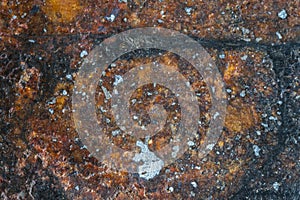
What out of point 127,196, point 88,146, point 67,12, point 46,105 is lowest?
point 127,196

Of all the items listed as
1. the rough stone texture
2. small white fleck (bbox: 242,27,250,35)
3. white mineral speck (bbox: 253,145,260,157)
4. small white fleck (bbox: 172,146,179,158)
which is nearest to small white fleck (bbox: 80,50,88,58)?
the rough stone texture

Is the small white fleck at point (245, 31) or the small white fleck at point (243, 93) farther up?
the small white fleck at point (245, 31)

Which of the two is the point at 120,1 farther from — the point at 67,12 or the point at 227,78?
the point at 227,78

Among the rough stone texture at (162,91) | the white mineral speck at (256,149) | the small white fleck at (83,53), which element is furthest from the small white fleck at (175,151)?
the small white fleck at (83,53)

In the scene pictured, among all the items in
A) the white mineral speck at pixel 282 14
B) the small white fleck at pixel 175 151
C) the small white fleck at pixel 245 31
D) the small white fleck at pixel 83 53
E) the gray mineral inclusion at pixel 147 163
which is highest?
the white mineral speck at pixel 282 14

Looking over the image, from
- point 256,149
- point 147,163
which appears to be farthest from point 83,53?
point 256,149

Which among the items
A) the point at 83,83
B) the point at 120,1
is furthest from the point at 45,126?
the point at 120,1

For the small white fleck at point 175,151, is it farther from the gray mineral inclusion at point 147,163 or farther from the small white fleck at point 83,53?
the small white fleck at point 83,53

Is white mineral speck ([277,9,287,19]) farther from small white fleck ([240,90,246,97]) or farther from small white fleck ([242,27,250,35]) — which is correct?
small white fleck ([240,90,246,97])
